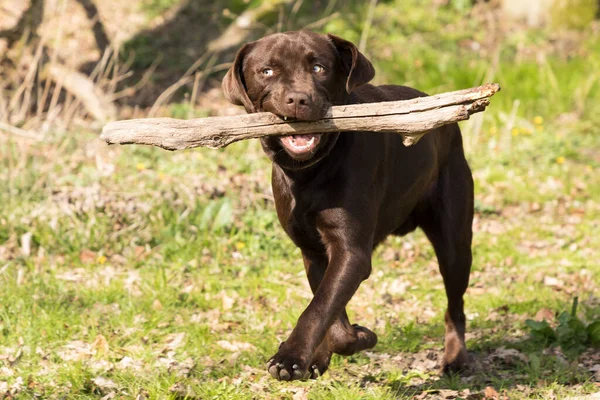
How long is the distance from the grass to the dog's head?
1.13 m

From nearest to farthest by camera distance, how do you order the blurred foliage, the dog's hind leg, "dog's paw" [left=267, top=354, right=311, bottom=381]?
"dog's paw" [left=267, top=354, right=311, bottom=381] < the dog's hind leg < the blurred foliage

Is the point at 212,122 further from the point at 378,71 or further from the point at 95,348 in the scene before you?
the point at 378,71

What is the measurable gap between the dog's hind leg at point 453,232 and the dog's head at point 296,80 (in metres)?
0.92

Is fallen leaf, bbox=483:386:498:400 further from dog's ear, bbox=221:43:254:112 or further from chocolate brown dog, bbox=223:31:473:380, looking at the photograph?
dog's ear, bbox=221:43:254:112

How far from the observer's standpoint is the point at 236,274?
19.8ft

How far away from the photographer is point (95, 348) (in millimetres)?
4582

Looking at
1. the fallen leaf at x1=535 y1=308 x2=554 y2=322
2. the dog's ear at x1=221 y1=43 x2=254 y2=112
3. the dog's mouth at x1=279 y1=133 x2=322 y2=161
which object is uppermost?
the dog's ear at x1=221 y1=43 x2=254 y2=112

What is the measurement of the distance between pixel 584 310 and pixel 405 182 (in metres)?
1.70

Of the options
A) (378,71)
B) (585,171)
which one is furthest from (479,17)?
(585,171)

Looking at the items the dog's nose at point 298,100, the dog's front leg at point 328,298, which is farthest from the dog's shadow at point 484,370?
the dog's nose at point 298,100

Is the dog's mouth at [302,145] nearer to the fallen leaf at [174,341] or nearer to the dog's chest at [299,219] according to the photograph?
the dog's chest at [299,219]

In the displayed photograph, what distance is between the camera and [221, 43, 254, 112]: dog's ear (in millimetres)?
4016

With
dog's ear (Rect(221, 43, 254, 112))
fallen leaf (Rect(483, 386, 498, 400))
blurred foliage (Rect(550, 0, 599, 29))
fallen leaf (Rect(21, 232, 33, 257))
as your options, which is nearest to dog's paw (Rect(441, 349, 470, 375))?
fallen leaf (Rect(483, 386, 498, 400))

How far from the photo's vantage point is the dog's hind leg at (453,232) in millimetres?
4664
